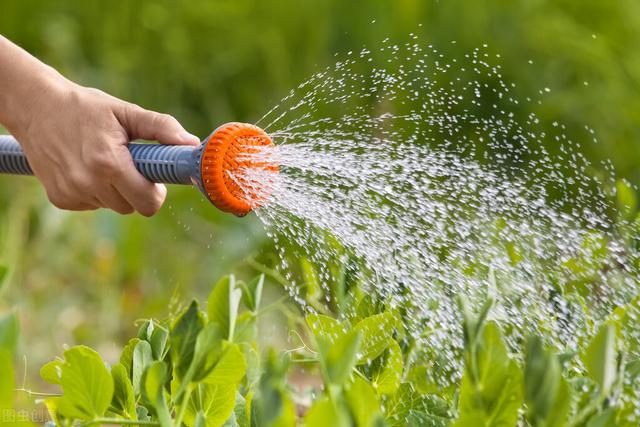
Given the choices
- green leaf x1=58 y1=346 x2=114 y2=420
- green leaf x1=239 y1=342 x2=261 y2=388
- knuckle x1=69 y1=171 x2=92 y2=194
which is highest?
knuckle x1=69 y1=171 x2=92 y2=194

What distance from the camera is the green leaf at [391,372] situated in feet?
2.74

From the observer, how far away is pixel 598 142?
10.0ft

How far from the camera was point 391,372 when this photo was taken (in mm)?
838

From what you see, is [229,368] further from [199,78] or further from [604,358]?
[199,78]

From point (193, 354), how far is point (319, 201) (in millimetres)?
835

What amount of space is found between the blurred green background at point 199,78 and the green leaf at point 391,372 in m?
1.83

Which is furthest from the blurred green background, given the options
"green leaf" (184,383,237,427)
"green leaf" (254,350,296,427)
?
"green leaf" (254,350,296,427)

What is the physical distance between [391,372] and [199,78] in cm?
323

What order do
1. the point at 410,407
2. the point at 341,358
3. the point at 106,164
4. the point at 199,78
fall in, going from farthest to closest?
the point at 199,78 → the point at 106,164 → the point at 410,407 → the point at 341,358

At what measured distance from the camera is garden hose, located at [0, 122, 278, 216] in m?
1.15

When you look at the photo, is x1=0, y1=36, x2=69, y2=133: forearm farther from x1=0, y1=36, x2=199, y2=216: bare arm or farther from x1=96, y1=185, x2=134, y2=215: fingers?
x1=96, y1=185, x2=134, y2=215: fingers

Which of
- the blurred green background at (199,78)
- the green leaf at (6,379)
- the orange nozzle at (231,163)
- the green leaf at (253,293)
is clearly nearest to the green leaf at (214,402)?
the green leaf at (253,293)

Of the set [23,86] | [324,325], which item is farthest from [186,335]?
[23,86]

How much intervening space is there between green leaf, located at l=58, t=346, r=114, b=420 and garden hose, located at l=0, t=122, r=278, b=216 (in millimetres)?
471
